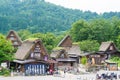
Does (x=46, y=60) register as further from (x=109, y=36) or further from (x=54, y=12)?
(x=54, y=12)

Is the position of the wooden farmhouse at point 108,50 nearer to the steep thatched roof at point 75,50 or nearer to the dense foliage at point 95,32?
the steep thatched roof at point 75,50

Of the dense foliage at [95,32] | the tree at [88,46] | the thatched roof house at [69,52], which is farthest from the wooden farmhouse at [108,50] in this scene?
the dense foliage at [95,32]

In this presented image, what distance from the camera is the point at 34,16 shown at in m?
177

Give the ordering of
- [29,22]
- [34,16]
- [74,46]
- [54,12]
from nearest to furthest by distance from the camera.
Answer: [74,46] < [29,22] < [34,16] < [54,12]

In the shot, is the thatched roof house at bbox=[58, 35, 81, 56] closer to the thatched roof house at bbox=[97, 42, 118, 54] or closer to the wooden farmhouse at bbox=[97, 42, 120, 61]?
the wooden farmhouse at bbox=[97, 42, 120, 61]

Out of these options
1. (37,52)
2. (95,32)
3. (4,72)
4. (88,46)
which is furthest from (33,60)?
(95,32)

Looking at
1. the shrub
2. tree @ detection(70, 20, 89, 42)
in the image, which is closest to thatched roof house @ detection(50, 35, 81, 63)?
the shrub

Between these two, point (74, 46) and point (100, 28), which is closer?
point (74, 46)

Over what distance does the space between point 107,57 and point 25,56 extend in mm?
25424

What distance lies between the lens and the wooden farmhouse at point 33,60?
52188 mm

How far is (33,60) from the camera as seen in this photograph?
52.5 metres

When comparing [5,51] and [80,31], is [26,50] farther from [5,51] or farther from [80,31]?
[80,31]

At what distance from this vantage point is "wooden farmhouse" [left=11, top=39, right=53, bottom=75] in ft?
171

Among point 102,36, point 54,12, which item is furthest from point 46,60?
point 54,12
